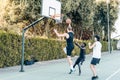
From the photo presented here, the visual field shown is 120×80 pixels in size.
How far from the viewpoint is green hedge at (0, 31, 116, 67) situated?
64.8 feet

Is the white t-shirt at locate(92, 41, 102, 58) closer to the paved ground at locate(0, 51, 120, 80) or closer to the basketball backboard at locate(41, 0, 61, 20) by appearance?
the paved ground at locate(0, 51, 120, 80)

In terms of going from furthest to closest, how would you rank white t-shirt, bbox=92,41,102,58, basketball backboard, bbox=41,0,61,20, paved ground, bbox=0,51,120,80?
basketball backboard, bbox=41,0,61,20 < paved ground, bbox=0,51,120,80 < white t-shirt, bbox=92,41,102,58

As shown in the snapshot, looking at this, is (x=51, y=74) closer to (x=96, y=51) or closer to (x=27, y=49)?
(x=96, y=51)

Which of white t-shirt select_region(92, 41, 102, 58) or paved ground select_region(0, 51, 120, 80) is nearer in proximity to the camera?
white t-shirt select_region(92, 41, 102, 58)

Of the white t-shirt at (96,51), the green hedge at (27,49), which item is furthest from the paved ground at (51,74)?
the white t-shirt at (96,51)

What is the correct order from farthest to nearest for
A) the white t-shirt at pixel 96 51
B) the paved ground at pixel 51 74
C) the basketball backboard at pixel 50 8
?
the basketball backboard at pixel 50 8 < the paved ground at pixel 51 74 < the white t-shirt at pixel 96 51

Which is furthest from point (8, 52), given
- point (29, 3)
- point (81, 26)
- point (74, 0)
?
point (81, 26)

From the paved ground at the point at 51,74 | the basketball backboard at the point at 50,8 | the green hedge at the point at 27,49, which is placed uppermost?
the basketball backboard at the point at 50,8

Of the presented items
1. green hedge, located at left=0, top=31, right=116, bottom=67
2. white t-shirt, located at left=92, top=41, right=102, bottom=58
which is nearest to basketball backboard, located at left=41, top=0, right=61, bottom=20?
green hedge, located at left=0, top=31, right=116, bottom=67

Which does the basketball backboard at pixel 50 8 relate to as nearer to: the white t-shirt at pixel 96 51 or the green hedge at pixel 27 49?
the green hedge at pixel 27 49

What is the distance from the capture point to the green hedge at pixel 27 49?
19750 mm

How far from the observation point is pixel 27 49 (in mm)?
23500

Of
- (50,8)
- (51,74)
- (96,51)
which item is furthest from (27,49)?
(96,51)

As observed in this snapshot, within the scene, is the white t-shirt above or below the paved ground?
above
